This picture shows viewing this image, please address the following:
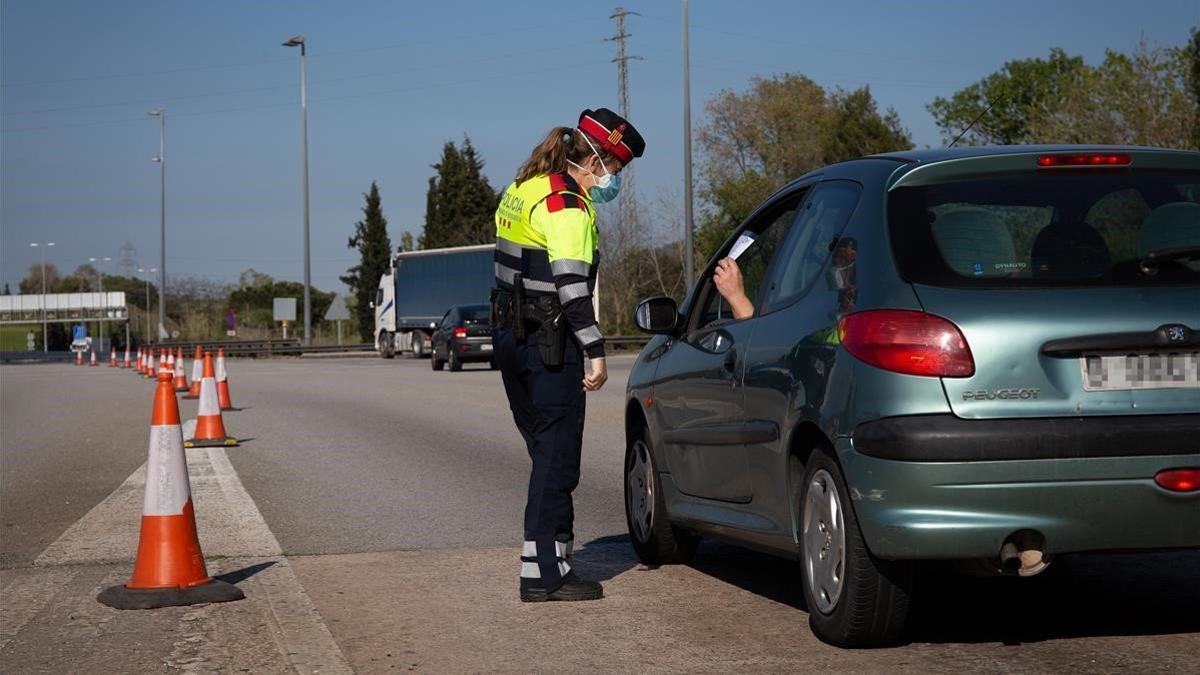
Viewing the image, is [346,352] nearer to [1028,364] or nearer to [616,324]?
[616,324]

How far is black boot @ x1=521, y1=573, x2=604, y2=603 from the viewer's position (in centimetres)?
649

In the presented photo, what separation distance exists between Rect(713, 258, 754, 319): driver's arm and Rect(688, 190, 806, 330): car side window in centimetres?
5

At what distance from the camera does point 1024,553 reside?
16.2 feet

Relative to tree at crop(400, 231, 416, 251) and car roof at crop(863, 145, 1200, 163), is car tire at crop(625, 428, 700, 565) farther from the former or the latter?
tree at crop(400, 231, 416, 251)

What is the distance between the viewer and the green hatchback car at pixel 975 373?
190 inches

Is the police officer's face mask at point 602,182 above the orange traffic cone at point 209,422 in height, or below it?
above

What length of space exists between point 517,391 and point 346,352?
6383cm

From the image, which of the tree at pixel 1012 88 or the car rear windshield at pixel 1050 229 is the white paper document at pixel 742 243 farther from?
the tree at pixel 1012 88

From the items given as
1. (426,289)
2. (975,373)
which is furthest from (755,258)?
(426,289)

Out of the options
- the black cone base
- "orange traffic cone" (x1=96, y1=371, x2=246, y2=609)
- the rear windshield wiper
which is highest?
the rear windshield wiper

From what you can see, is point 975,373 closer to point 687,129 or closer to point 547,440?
point 547,440

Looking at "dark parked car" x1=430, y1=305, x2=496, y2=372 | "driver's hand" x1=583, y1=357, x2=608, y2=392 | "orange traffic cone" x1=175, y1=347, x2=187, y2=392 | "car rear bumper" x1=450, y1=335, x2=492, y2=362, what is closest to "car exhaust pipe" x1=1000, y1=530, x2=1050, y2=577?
"driver's hand" x1=583, y1=357, x2=608, y2=392

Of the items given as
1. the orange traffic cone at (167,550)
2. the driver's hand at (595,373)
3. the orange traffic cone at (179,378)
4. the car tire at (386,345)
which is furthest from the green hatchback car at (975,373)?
the car tire at (386,345)

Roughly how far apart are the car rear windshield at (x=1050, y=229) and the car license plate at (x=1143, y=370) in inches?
10.0
